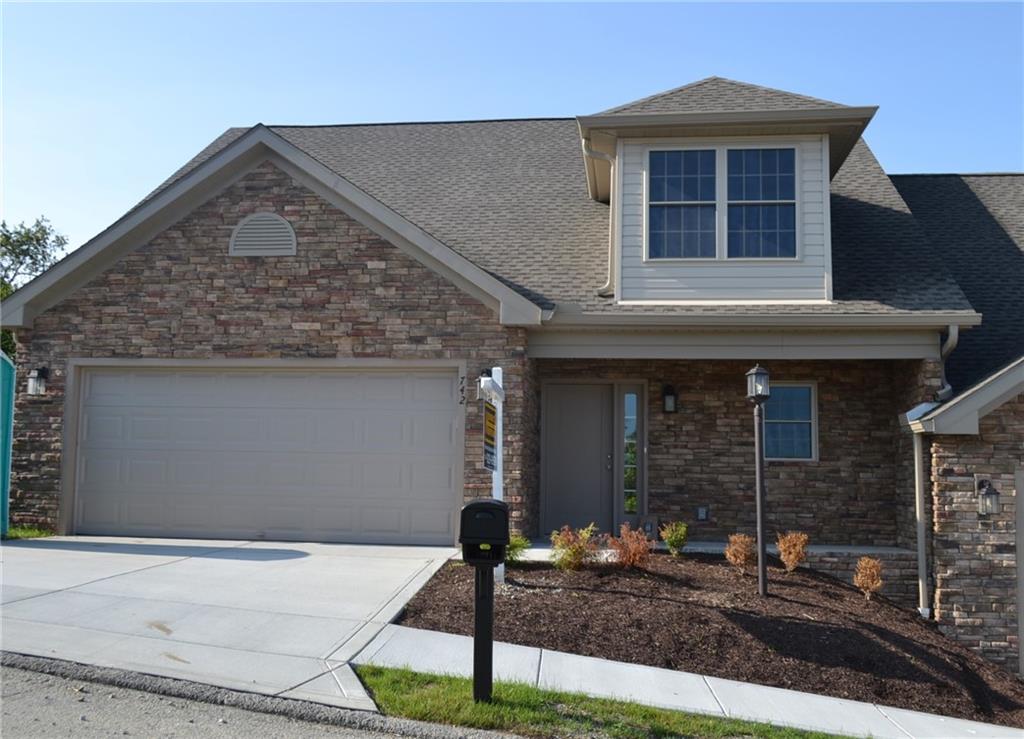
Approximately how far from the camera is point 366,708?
565 centimetres

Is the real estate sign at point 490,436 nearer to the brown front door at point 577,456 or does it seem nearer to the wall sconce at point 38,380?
the brown front door at point 577,456

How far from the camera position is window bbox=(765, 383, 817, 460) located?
12.6m

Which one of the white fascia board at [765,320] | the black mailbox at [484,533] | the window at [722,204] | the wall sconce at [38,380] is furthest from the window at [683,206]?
the wall sconce at [38,380]

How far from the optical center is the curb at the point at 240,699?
541 cm

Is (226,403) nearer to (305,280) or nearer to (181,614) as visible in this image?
(305,280)

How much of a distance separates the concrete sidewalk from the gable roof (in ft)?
24.7

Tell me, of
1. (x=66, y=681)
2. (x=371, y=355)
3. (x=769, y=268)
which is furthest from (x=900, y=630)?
(x=66, y=681)

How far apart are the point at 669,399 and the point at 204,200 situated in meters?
6.92

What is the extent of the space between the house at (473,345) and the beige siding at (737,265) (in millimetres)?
29

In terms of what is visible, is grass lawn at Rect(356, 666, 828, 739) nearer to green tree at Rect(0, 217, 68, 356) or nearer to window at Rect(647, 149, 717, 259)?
window at Rect(647, 149, 717, 259)

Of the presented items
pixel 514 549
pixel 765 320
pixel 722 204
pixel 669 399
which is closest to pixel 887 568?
pixel 765 320

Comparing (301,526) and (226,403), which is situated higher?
(226,403)

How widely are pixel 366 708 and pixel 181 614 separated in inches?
103

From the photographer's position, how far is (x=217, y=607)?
7.79m
